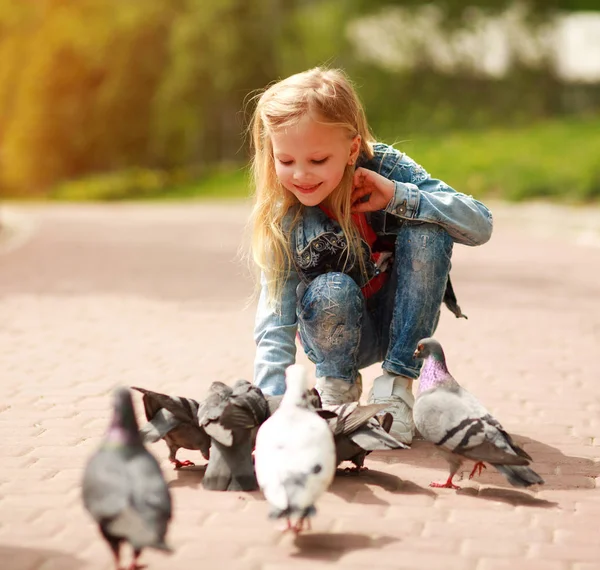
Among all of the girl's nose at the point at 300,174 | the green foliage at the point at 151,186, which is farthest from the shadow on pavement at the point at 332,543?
the green foliage at the point at 151,186

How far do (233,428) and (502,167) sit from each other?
1686 centimetres

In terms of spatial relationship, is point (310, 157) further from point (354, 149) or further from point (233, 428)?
point (233, 428)

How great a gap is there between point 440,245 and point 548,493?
1.16m

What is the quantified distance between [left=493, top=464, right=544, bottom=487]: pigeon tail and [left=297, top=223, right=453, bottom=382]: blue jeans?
1.02m

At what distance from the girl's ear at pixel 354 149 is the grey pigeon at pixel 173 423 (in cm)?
119

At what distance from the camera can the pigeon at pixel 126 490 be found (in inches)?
114

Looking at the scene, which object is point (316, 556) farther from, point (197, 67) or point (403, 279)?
point (197, 67)

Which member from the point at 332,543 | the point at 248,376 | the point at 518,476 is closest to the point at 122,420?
the point at 332,543

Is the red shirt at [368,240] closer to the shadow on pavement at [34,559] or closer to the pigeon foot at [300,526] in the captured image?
the pigeon foot at [300,526]

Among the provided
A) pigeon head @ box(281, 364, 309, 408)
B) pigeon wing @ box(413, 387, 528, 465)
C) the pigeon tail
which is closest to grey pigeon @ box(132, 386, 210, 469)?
pigeon head @ box(281, 364, 309, 408)

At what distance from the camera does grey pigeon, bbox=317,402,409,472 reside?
3941 millimetres

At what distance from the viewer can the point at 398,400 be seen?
4703 mm

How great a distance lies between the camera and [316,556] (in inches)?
131

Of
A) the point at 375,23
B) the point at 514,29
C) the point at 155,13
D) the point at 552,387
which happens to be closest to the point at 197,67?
the point at 155,13
